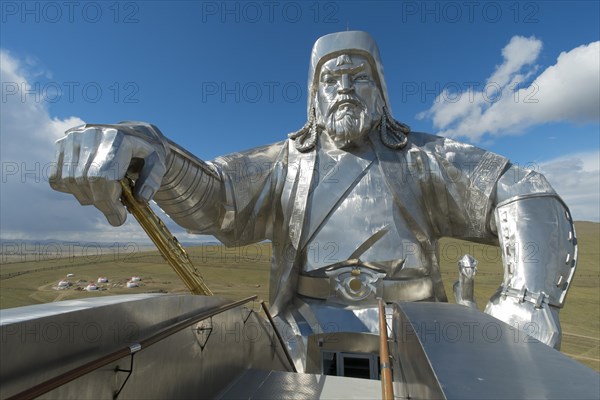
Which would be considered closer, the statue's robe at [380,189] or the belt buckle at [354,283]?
the belt buckle at [354,283]

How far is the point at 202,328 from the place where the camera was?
1.94m

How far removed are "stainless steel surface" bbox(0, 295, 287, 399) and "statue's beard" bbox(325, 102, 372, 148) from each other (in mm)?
1695

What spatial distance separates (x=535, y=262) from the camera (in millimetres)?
2354

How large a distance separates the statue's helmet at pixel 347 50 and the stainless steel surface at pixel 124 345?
2296 mm

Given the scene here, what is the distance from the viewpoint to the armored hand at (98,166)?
1.74 m

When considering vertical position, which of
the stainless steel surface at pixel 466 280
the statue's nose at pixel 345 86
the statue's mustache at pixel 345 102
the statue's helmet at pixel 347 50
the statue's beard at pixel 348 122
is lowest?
the stainless steel surface at pixel 466 280

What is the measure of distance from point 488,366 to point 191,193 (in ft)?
7.51

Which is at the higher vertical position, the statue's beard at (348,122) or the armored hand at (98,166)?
the statue's beard at (348,122)

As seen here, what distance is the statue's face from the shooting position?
9.84ft

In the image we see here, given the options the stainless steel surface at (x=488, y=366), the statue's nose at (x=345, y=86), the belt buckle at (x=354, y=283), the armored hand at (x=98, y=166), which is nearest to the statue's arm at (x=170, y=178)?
the armored hand at (x=98, y=166)

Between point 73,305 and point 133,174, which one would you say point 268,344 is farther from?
point 73,305

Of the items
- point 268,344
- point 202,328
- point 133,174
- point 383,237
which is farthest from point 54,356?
point 383,237

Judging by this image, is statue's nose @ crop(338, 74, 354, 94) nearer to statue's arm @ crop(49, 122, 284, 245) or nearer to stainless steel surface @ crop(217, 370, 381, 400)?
statue's arm @ crop(49, 122, 284, 245)

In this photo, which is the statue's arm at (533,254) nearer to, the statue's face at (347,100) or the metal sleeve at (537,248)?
the metal sleeve at (537,248)
